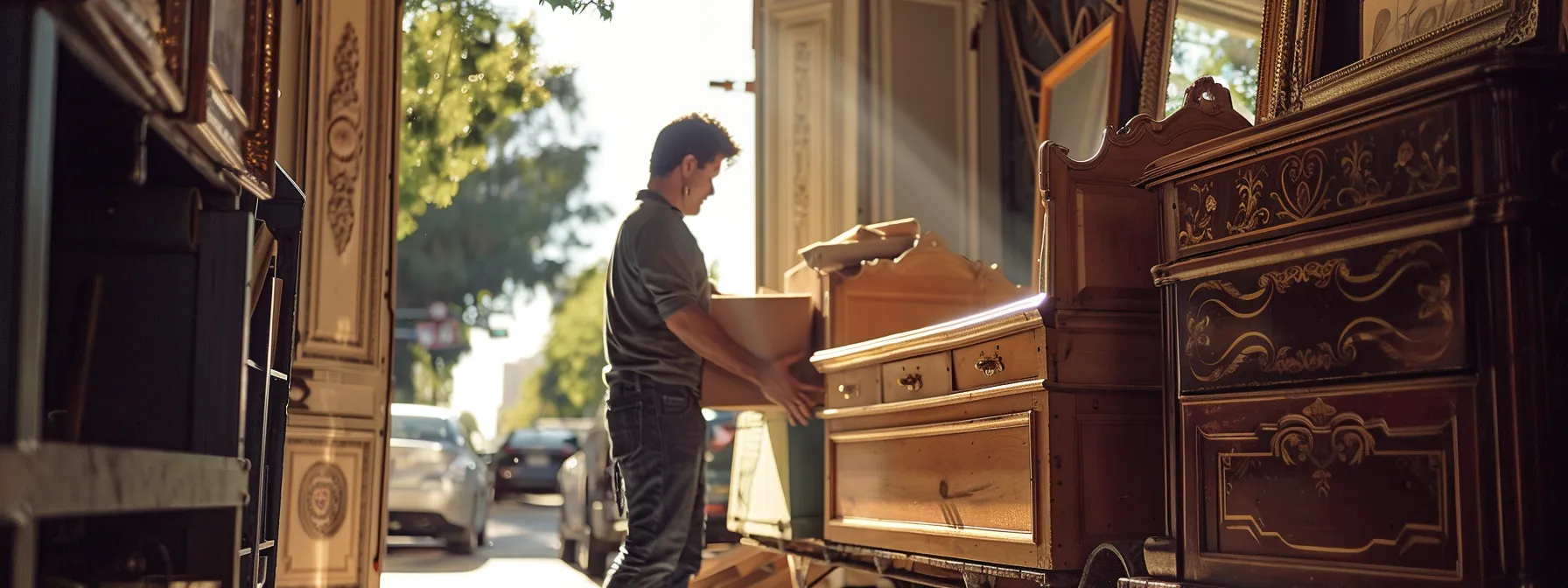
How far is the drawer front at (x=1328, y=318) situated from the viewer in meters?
2.54

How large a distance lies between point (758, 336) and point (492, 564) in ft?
23.4

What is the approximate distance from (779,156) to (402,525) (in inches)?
223

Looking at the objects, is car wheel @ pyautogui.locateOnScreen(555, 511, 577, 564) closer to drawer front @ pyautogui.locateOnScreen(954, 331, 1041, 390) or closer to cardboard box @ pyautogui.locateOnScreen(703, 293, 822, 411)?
cardboard box @ pyautogui.locateOnScreen(703, 293, 822, 411)

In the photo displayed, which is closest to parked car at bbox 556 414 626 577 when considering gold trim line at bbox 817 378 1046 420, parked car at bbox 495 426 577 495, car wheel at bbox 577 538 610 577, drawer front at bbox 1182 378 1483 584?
car wheel at bbox 577 538 610 577

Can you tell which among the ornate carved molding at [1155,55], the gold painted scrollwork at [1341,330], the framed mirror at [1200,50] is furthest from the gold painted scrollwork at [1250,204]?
the ornate carved molding at [1155,55]

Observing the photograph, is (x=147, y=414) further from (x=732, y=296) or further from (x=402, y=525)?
(x=402, y=525)

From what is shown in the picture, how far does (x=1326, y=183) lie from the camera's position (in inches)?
110

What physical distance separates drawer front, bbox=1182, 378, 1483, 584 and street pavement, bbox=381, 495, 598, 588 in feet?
22.7

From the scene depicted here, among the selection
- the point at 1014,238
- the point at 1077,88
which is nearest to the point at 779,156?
the point at 1014,238

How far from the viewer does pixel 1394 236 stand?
2.64 m

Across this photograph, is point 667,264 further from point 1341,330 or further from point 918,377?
point 1341,330

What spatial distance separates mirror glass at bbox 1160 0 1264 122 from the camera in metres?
4.96

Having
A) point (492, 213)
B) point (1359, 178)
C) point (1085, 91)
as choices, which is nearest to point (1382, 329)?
point (1359, 178)

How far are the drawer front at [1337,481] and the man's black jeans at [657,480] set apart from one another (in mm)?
1802
